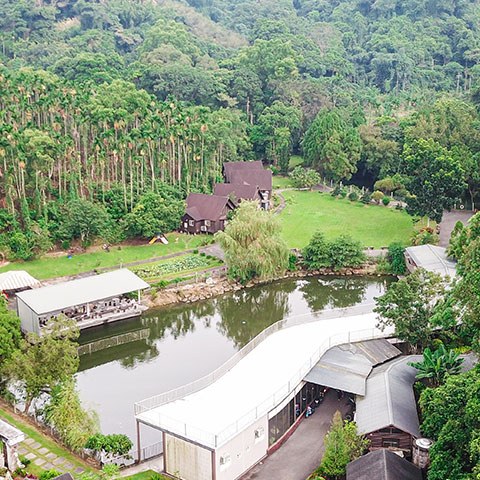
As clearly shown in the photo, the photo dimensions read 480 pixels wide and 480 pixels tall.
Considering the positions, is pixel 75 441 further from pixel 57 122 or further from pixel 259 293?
pixel 57 122

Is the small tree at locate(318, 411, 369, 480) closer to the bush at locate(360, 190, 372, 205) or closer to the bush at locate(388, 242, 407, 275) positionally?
the bush at locate(388, 242, 407, 275)

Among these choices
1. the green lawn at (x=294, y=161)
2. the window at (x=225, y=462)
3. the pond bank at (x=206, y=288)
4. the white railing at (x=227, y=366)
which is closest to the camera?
the window at (x=225, y=462)

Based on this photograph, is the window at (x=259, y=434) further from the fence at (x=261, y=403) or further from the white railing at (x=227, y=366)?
the white railing at (x=227, y=366)

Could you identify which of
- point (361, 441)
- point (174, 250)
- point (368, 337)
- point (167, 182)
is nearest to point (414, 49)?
point (167, 182)

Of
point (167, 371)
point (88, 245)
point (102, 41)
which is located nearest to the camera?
point (167, 371)

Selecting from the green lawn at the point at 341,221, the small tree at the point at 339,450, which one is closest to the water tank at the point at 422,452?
the small tree at the point at 339,450

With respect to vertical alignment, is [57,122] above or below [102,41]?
below

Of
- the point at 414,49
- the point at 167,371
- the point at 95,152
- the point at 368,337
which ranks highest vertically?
the point at 414,49
